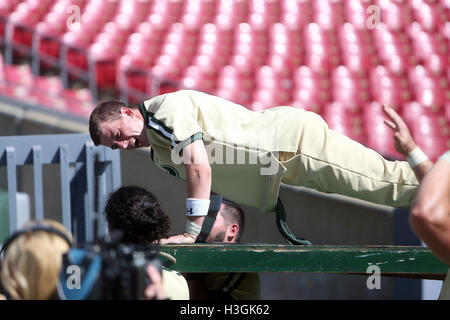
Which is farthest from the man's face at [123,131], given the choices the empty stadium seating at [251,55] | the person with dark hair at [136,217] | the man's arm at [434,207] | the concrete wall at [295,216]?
the empty stadium seating at [251,55]

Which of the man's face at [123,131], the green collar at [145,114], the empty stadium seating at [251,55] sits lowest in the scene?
the man's face at [123,131]

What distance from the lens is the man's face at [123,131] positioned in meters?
2.55

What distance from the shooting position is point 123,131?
101 inches

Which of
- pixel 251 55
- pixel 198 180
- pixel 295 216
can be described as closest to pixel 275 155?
pixel 198 180

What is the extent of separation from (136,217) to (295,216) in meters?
3.10

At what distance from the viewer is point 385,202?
265 cm

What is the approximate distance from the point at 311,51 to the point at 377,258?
5.09 meters

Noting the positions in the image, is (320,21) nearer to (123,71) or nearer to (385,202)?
(123,71)

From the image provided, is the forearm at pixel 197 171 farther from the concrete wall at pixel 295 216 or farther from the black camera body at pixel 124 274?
the concrete wall at pixel 295 216

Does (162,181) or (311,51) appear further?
(311,51)

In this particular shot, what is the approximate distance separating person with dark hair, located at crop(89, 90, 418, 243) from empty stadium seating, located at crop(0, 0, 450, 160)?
10.0 feet

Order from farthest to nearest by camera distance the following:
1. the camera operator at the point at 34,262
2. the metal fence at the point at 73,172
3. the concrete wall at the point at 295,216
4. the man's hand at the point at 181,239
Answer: the concrete wall at the point at 295,216 < the metal fence at the point at 73,172 < the man's hand at the point at 181,239 < the camera operator at the point at 34,262

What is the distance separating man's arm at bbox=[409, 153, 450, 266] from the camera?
1438 mm

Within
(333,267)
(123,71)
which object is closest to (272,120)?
(333,267)
